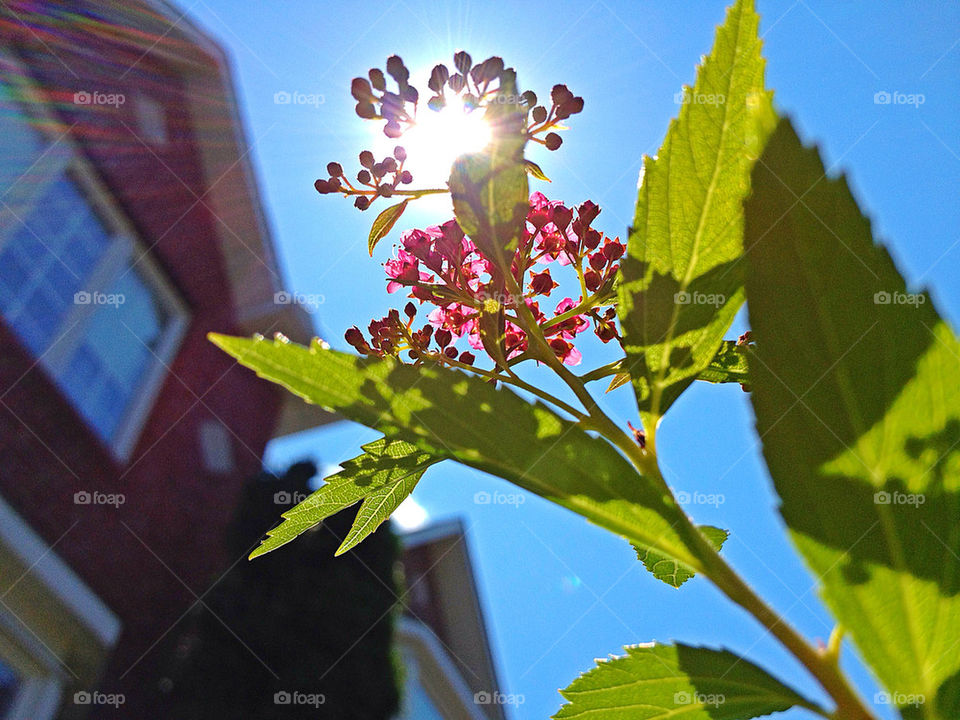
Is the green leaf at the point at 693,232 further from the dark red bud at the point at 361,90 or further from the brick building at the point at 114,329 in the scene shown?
the brick building at the point at 114,329

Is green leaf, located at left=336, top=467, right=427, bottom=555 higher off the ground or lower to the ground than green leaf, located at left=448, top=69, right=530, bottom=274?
lower

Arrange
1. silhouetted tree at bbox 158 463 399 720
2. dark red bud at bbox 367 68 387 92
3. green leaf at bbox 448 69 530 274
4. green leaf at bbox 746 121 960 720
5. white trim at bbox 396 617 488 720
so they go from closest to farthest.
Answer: green leaf at bbox 746 121 960 720
green leaf at bbox 448 69 530 274
dark red bud at bbox 367 68 387 92
silhouetted tree at bbox 158 463 399 720
white trim at bbox 396 617 488 720

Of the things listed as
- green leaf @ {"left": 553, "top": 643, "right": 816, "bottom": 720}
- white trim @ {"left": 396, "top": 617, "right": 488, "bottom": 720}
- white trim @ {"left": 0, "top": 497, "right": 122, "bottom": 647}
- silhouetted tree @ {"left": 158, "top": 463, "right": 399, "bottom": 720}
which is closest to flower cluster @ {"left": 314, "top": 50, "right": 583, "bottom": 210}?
green leaf @ {"left": 553, "top": 643, "right": 816, "bottom": 720}

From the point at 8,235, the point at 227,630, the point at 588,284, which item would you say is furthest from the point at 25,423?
the point at 588,284

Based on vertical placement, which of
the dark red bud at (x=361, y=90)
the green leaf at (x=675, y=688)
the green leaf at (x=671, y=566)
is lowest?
the green leaf at (x=675, y=688)

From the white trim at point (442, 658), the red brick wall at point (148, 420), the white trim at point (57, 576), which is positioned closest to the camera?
the white trim at point (57, 576)

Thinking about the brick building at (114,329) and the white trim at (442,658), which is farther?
the white trim at (442,658)

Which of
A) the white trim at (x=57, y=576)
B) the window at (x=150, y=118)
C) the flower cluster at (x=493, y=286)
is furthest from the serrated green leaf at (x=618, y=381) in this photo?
the window at (x=150, y=118)

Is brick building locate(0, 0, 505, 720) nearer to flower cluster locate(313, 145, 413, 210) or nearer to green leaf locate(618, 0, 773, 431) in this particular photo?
flower cluster locate(313, 145, 413, 210)
